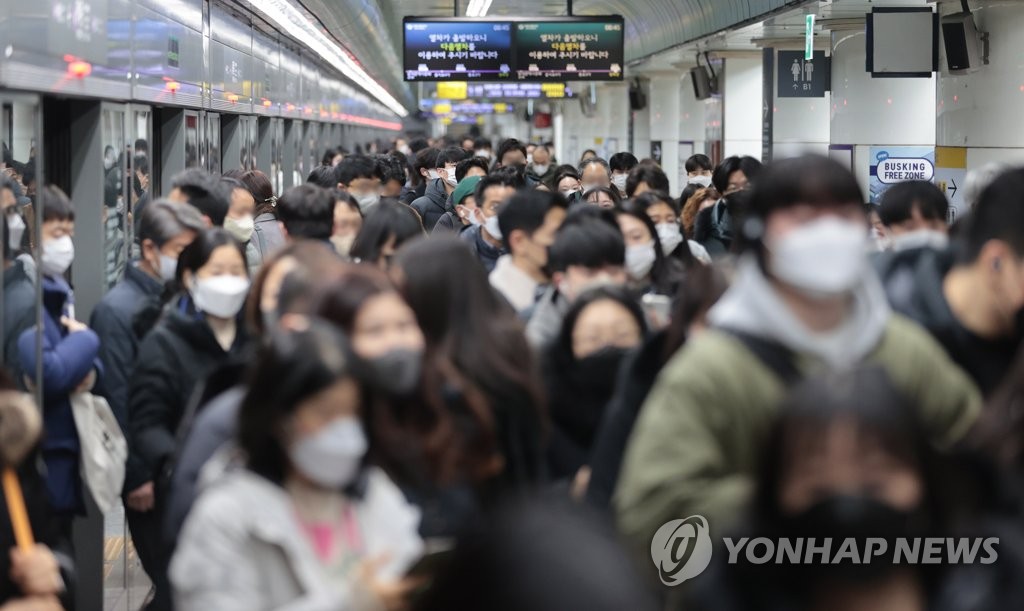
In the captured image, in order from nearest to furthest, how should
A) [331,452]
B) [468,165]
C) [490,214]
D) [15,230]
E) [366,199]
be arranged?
[331,452] → [15,230] → [490,214] → [366,199] → [468,165]

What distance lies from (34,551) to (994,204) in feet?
6.89

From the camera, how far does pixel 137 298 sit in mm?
5379

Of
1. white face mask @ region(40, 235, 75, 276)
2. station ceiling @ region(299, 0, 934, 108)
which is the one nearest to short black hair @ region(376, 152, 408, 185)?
station ceiling @ region(299, 0, 934, 108)

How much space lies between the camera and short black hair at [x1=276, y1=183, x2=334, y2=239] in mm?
6238

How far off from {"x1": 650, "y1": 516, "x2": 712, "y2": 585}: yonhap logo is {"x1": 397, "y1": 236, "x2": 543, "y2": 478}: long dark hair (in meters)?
0.50

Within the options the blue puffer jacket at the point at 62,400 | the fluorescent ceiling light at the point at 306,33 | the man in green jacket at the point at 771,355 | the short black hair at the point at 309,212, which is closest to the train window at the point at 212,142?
the fluorescent ceiling light at the point at 306,33

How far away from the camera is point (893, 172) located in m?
14.5

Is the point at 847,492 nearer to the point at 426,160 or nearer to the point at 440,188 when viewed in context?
the point at 440,188

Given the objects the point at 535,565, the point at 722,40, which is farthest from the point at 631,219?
the point at 722,40

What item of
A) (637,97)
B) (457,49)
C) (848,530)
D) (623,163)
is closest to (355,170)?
(623,163)

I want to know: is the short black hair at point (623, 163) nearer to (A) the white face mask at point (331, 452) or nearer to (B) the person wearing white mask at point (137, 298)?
(B) the person wearing white mask at point (137, 298)

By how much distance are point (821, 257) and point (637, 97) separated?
2648cm

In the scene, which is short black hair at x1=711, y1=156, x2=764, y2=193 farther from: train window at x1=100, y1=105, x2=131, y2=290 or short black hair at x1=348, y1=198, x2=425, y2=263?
short black hair at x1=348, y1=198, x2=425, y2=263

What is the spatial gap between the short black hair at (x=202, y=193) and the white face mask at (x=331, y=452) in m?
4.18
